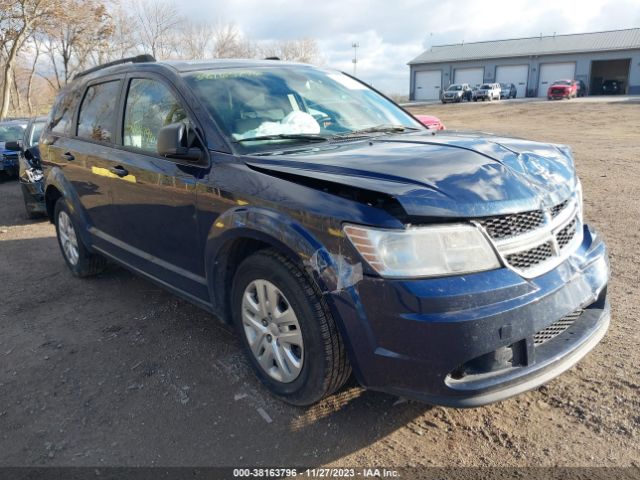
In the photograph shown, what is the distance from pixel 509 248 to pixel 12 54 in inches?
1244

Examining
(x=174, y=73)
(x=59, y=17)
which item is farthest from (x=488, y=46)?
(x=174, y=73)

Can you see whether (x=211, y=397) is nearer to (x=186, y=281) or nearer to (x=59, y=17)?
(x=186, y=281)

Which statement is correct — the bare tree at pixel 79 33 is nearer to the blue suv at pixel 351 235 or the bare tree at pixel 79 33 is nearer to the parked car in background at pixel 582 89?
the blue suv at pixel 351 235

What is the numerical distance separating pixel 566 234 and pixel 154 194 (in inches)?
99.0

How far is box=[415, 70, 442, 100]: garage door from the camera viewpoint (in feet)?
201

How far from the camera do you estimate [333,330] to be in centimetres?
243

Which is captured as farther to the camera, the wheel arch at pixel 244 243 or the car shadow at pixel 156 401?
the car shadow at pixel 156 401

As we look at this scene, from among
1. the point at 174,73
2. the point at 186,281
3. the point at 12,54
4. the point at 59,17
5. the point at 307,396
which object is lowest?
the point at 307,396

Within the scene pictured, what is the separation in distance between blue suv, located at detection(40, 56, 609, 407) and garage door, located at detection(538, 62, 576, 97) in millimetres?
58008

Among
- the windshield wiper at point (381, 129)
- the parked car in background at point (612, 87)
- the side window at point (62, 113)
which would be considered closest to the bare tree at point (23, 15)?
the side window at point (62, 113)

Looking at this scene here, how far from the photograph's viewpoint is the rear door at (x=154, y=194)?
3215 millimetres

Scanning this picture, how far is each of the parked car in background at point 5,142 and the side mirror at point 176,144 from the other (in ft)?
34.4

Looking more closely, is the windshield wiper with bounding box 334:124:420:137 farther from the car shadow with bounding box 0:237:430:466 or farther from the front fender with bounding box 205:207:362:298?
the car shadow with bounding box 0:237:430:466

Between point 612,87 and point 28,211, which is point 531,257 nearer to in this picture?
point 28,211
